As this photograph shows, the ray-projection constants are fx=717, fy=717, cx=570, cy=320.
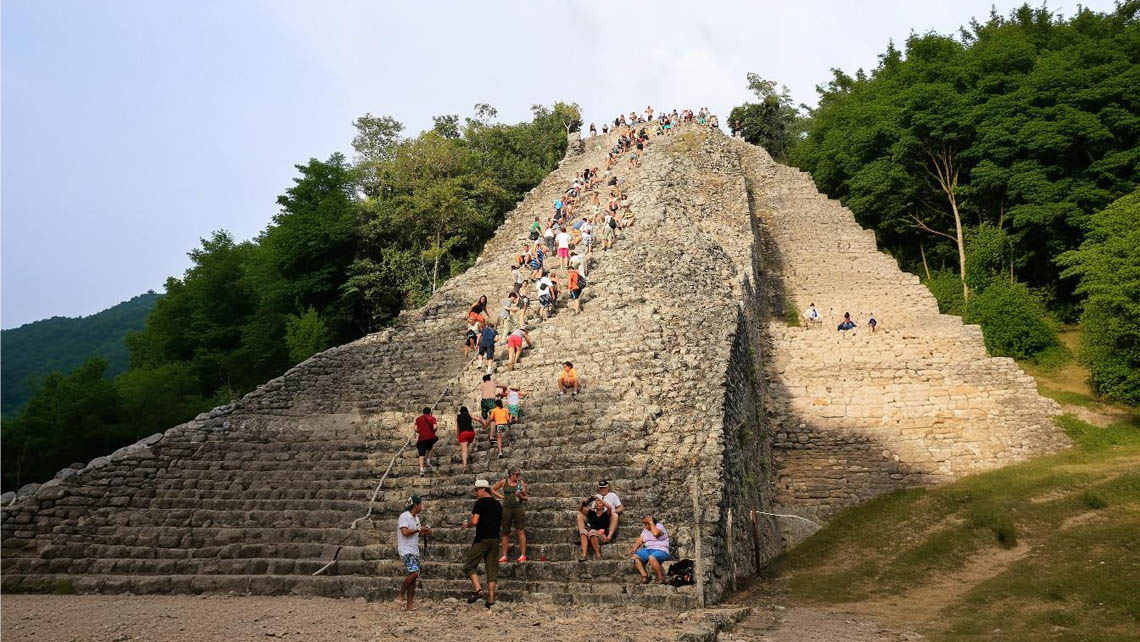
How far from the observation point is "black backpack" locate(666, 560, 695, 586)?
7371mm

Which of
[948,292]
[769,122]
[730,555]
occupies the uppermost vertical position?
[769,122]

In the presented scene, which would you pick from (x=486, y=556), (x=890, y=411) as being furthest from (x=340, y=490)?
(x=890, y=411)

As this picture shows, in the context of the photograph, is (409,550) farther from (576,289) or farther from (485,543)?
(576,289)

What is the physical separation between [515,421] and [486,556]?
395cm

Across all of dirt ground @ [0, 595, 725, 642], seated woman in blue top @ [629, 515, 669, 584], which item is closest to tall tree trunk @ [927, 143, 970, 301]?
seated woman in blue top @ [629, 515, 669, 584]

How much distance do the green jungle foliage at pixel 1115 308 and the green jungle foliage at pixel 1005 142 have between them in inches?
166

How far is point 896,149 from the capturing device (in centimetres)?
2700

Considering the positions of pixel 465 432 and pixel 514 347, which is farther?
pixel 514 347

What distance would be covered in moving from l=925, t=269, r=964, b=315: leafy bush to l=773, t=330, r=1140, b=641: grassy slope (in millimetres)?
10838

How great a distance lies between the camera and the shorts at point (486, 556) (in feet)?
24.4

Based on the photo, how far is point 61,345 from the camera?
1770 inches

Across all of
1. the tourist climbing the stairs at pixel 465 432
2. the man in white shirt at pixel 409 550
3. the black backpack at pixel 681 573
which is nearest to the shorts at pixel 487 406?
the tourist climbing the stairs at pixel 465 432

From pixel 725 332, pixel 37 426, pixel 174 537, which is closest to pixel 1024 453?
pixel 725 332

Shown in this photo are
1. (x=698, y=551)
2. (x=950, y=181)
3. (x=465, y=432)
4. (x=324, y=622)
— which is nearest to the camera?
(x=324, y=622)
